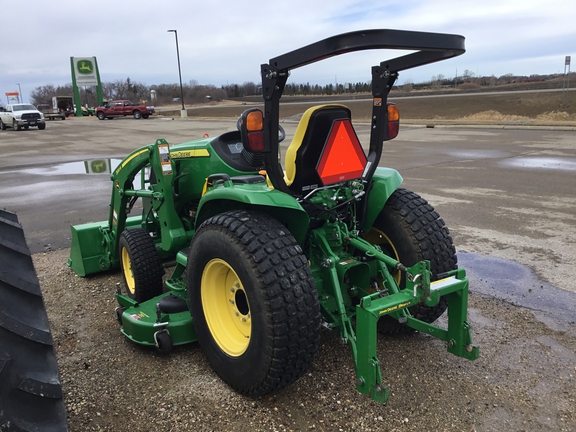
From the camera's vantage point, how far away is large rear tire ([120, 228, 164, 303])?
405 cm

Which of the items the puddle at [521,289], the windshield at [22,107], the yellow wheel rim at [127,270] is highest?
the windshield at [22,107]

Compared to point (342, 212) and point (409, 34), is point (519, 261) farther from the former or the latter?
point (409, 34)

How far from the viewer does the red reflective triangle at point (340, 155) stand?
300 cm

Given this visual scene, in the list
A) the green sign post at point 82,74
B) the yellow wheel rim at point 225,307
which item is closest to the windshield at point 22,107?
the green sign post at point 82,74

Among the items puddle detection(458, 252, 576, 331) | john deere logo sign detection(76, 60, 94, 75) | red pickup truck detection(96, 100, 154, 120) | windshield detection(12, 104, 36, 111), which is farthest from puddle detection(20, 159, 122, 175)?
john deere logo sign detection(76, 60, 94, 75)

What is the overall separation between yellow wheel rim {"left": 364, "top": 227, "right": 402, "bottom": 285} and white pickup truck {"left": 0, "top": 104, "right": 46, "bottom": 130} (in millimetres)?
31734

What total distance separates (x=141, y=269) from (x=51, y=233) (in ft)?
10.8

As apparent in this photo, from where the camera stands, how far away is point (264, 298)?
2.55m

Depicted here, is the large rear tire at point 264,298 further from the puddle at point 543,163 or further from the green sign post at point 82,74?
the green sign post at point 82,74

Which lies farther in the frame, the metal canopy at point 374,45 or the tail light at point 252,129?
the tail light at point 252,129

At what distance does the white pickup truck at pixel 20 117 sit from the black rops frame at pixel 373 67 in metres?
31.9

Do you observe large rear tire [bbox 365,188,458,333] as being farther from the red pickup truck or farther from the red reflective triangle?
the red pickup truck

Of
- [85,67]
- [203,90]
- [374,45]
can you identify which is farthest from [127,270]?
[203,90]

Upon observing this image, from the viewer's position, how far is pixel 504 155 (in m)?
13.1
